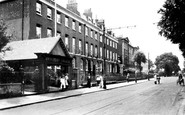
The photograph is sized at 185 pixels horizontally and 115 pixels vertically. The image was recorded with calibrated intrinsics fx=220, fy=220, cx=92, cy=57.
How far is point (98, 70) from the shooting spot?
144ft

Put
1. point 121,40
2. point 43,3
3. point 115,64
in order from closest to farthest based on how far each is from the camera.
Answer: point 43,3, point 115,64, point 121,40

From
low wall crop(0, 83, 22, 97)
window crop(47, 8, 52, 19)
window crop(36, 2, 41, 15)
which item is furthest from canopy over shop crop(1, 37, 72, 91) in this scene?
window crop(47, 8, 52, 19)

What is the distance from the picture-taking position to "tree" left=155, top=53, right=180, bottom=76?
109081mm

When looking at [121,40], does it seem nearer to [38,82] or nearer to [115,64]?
[115,64]

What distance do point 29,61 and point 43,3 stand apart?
11.4 m

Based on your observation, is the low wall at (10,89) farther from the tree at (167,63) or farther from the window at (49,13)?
the tree at (167,63)

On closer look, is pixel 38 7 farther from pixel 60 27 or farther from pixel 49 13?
pixel 60 27

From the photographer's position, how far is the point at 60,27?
3102cm

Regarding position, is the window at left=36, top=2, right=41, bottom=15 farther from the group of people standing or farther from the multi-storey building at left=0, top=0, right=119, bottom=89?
the group of people standing

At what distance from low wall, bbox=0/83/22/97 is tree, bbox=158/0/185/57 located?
11830mm

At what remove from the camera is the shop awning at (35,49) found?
19031 millimetres

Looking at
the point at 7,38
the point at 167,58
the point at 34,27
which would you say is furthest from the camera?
the point at 167,58

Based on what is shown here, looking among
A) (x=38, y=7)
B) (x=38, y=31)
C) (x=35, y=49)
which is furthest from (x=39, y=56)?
(x=38, y=7)

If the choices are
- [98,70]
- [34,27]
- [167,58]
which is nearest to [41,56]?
[34,27]
